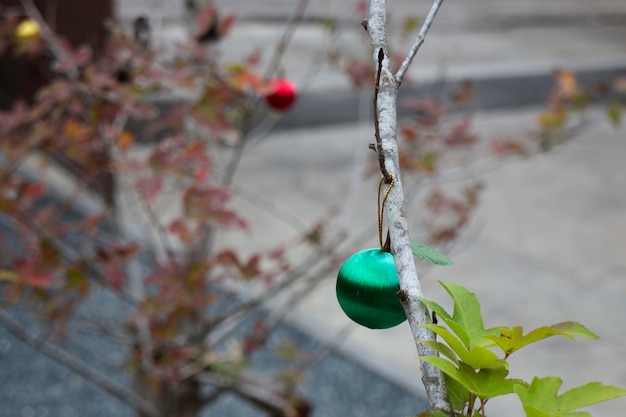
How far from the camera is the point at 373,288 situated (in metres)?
0.84

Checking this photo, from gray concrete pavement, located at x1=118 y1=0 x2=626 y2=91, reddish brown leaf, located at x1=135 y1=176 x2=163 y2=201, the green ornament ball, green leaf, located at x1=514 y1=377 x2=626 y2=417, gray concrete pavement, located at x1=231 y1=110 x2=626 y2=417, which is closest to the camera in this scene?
green leaf, located at x1=514 y1=377 x2=626 y2=417

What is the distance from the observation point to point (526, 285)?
425 centimetres

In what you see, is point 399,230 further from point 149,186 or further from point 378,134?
point 149,186

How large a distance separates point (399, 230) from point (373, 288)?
0.11 m

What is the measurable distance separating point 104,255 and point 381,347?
1.84 metres

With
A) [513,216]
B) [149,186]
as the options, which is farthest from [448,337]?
[513,216]

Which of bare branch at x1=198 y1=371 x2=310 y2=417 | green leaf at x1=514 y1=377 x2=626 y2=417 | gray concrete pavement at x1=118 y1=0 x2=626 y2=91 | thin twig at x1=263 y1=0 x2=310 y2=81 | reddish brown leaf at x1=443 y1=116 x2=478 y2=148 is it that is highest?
gray concrete pavement at x1=118 y1=0 x2=626 y2=91

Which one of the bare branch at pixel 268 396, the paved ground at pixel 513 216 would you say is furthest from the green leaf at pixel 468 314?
the paved ground at pixel 513 216

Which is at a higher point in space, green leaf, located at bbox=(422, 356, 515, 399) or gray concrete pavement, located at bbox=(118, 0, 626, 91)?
gray concrete pavement, located at bbox=(118, 0, 626, 91)

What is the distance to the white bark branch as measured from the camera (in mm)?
708

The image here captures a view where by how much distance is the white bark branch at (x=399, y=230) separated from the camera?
0.71 metres

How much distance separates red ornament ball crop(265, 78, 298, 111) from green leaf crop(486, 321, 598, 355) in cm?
168

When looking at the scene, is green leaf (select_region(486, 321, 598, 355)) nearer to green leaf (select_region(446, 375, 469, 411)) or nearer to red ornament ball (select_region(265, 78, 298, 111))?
green leaf (select_region(446, 375, 469, 411))

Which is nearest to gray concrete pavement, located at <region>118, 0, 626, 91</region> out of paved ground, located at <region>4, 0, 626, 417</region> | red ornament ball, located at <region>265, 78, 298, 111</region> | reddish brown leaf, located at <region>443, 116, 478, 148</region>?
paved ground, located at <region>4, 0, 626, 417</region>
